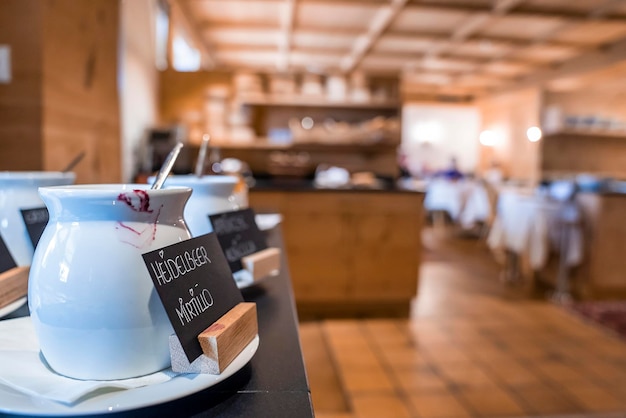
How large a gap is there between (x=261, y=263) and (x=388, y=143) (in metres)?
4.04

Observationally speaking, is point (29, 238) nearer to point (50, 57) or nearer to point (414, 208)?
point (50, 57)

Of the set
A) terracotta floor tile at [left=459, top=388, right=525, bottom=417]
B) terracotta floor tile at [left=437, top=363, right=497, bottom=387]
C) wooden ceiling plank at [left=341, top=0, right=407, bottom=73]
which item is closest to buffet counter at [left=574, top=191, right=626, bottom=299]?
terracotta floor tile at [left=437, top=363, right=497, bottom=387]

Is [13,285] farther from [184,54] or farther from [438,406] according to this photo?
[184,54]

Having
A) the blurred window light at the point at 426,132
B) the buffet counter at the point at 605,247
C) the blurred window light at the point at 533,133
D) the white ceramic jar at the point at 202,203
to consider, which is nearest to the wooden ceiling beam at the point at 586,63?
the blurred window light at the point at 533,133

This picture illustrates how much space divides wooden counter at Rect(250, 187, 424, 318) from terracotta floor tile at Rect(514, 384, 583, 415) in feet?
4.53

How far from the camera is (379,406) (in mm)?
2164

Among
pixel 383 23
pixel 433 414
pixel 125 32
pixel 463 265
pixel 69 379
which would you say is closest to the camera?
pixel 69 379

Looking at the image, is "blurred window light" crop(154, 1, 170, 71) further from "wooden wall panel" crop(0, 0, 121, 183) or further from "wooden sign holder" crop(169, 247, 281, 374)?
"wooden sign holder" crop(169, 247, 281, 374)

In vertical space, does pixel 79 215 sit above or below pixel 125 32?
below

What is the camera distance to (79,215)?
17.3 inches

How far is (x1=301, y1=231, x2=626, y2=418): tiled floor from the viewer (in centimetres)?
219

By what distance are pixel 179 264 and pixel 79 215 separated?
10 cm

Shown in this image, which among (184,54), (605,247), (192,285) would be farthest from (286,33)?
(192,285)

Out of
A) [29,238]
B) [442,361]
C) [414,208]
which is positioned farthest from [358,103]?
[29,238]
